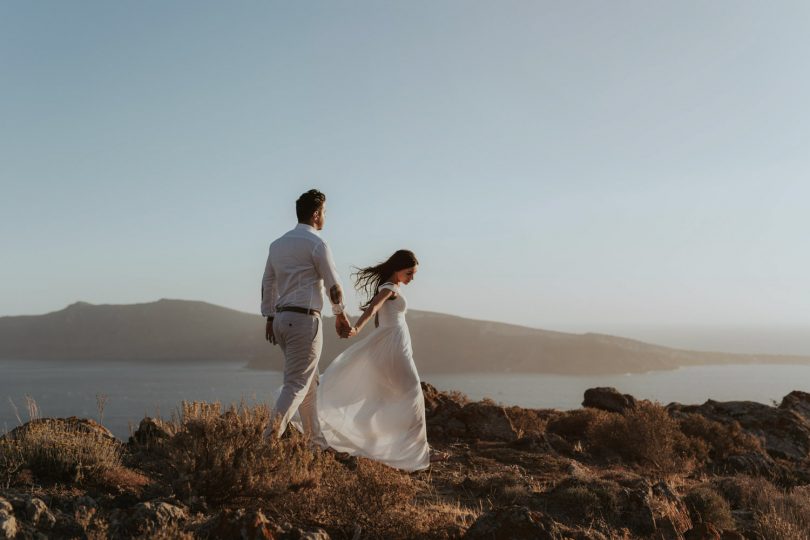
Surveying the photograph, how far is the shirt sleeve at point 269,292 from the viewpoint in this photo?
520cm

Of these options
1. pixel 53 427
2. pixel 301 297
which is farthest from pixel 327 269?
pixel 53 427

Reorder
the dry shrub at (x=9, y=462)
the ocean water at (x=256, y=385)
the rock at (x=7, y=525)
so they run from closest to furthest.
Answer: the rock at (x=7, y=525)
the dry shrub at (x=9, y=462)
the ocean water at (x=256, y=385)

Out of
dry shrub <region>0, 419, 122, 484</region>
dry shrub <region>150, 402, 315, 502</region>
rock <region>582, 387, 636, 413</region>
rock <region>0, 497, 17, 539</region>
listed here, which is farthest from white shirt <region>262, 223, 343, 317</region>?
rock <region>582, 387, 636, 413</region>

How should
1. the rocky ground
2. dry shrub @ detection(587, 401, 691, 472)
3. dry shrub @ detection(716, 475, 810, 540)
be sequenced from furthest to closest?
dry shrub @ detection(587, 401, 691, 472) → dry shrub @ detection(716, 475, 810, 540) → the rocky ground

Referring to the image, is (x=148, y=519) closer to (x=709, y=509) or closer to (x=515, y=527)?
(x=515, y=527)

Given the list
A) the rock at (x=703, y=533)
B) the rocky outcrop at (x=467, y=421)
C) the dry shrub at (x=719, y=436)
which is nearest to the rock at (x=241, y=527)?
the rock at (x=703, y=533)

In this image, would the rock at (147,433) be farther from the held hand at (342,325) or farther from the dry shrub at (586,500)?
the dry shrub at (586,500)

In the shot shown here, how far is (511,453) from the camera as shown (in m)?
8.14

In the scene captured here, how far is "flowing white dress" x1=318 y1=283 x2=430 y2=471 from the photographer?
237 inches

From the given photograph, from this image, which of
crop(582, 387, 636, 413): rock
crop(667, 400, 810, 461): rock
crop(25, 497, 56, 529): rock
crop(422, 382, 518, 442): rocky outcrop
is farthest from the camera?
crop(582, 387, 636, 413): rock

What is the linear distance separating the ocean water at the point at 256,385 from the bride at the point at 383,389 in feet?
263

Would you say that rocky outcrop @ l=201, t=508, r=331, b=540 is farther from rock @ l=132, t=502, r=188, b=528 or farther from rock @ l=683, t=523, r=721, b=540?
rock @ l=683, t=523, r=721, b=540

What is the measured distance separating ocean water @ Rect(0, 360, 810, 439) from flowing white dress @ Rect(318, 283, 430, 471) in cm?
8013

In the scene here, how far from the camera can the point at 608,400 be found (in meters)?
12.1
